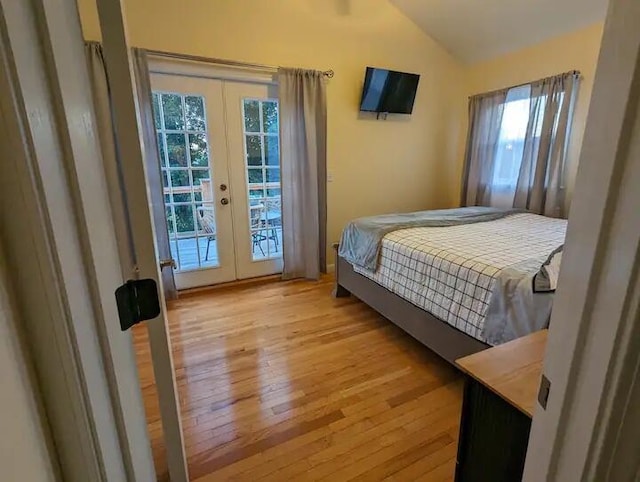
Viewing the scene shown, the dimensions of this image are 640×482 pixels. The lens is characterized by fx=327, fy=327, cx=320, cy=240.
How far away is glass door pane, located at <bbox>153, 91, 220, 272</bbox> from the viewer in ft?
9.64

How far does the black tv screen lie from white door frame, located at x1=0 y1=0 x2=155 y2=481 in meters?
3.34

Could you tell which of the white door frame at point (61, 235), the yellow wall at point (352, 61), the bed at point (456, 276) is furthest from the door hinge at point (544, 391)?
the yellow wall at point (352, 61)

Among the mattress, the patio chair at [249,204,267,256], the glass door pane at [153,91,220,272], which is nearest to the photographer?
the mattress

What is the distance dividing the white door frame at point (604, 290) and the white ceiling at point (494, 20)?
351 cm

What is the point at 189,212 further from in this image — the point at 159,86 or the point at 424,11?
the point at 424,11

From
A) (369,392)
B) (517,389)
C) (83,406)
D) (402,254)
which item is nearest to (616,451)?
(517,389)

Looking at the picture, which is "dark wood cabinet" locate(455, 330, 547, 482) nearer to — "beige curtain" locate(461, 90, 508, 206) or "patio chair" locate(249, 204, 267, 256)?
"patio chair" locate(249, 204, 267, 256)

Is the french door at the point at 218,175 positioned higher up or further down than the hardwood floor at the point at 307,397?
higher up

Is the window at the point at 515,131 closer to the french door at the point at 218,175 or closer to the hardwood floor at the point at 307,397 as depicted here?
the hardwood floor at the point at 307,397

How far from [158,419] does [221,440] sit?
372 mm

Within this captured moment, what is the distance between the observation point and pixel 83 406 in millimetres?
460

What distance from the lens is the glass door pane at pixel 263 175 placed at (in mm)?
3275

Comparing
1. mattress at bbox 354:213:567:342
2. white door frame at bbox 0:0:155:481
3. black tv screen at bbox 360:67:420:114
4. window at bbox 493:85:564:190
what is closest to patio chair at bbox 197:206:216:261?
mattress at bbox 354:213:567:342

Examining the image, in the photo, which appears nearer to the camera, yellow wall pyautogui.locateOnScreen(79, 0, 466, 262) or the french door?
yellow wall pyautogui.locateOnScreen(79, 0, 466, 262)
